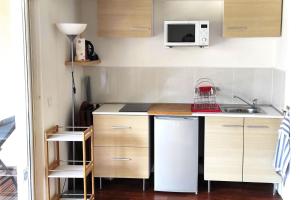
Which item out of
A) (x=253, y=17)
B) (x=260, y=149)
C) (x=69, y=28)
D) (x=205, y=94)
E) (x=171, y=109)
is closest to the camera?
(x=69, y=28)

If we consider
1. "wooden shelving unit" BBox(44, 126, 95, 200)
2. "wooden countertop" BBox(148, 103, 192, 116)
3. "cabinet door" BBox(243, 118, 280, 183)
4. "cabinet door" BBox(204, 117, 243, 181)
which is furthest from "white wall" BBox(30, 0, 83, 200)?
"cabinet door" BBox(243, 118, 280, 183)

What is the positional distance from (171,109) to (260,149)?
40.6 inches

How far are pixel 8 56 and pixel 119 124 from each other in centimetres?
145

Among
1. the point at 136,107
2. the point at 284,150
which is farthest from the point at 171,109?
the point at 284,150

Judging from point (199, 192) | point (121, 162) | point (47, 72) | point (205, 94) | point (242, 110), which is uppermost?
point (47, 72)

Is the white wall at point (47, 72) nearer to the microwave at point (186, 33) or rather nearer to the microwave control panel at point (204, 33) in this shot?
the microwave at point (186, 33)

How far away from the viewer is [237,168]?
13.4 feet

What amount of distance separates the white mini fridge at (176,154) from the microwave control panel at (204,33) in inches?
33.0

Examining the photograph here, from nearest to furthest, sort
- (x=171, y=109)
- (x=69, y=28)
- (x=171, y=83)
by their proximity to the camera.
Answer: (x=69, y=28), (x=171, y=109), (x=171, y=83)

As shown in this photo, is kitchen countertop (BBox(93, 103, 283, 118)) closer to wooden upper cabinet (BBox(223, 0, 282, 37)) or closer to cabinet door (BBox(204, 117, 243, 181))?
cabinet door (BBox(204, 117, 243, 181))

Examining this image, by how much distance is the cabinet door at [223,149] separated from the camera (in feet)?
13.2

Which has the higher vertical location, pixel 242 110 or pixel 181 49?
pixel 181 49

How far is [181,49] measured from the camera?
4605 mm

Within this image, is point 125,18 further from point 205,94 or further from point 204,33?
point 205,94
